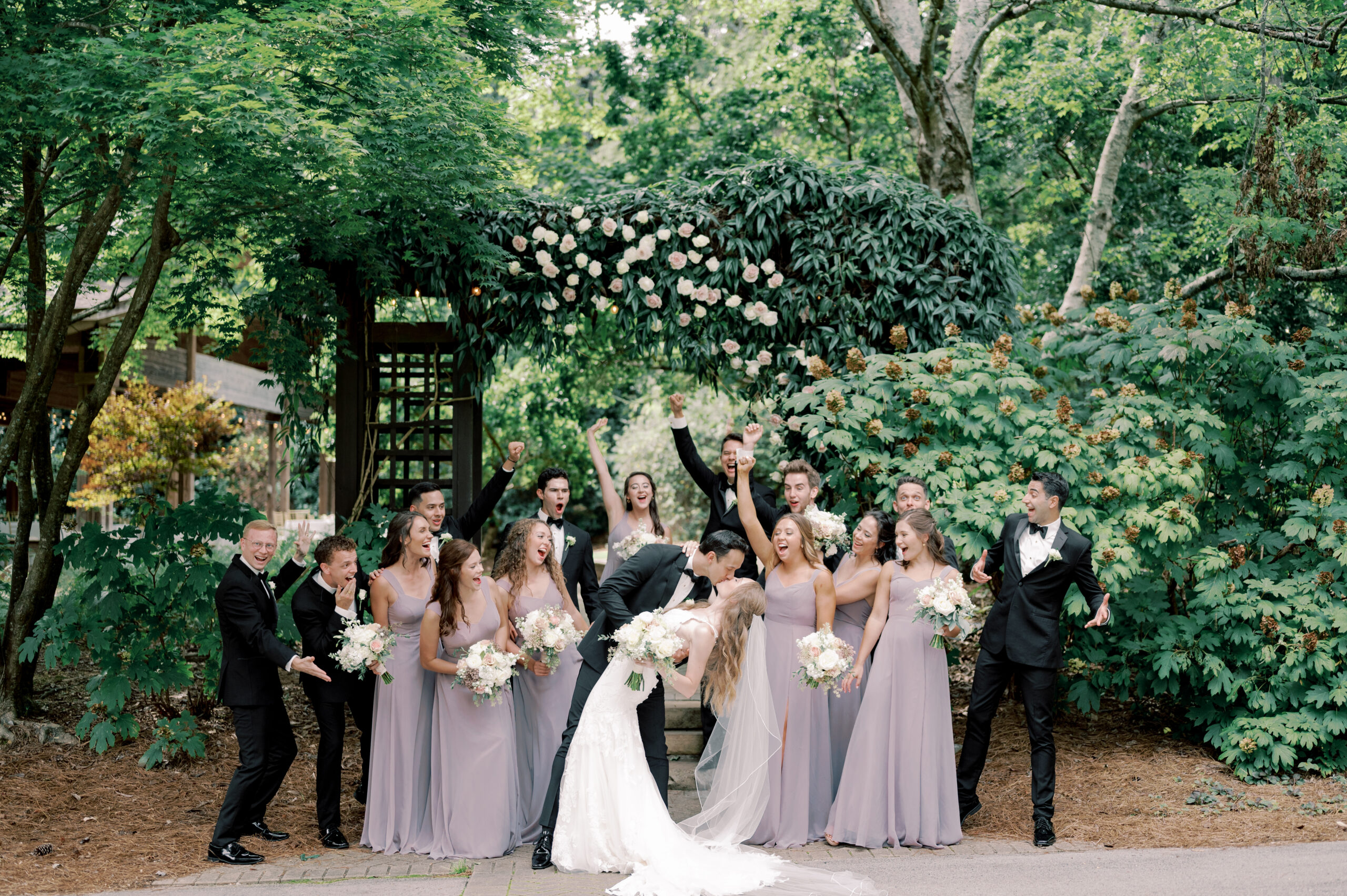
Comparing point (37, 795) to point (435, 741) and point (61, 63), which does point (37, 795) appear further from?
point (61, 63)

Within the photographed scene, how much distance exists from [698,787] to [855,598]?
1.41m

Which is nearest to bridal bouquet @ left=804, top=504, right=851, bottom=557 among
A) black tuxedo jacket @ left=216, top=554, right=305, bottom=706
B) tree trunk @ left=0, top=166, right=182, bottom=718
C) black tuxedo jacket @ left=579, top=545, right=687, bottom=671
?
black tuxedo jacket @ left=579, top=545, right=687, bottom=671

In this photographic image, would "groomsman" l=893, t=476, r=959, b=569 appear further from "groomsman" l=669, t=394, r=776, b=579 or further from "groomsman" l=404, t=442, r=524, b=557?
"groomsman" l=404, t=442, r=524, b=557

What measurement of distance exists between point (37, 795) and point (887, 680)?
548cm

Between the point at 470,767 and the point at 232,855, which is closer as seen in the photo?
the point at 232,855

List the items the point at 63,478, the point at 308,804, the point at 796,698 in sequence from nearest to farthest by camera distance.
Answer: the point at 796,698, the point at 308,804, the point at 63,478

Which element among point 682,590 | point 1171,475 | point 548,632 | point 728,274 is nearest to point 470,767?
point 548,632

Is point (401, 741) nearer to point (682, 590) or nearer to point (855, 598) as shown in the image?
point (682, 590)

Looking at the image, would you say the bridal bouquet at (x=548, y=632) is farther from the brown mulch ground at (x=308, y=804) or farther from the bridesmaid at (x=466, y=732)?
the brown mulch ground at (x=308, y=804)

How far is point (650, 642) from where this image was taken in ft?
16.8

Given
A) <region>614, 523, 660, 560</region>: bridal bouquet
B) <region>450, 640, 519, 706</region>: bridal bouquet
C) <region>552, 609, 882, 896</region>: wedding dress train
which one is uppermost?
<region>614, 523, 660, 560</region>: bridal bouquet

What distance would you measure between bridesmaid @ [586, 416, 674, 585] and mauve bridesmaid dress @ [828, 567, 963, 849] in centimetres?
202

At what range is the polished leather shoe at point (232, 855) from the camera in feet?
18.5

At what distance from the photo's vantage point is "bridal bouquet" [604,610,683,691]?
5117mm
